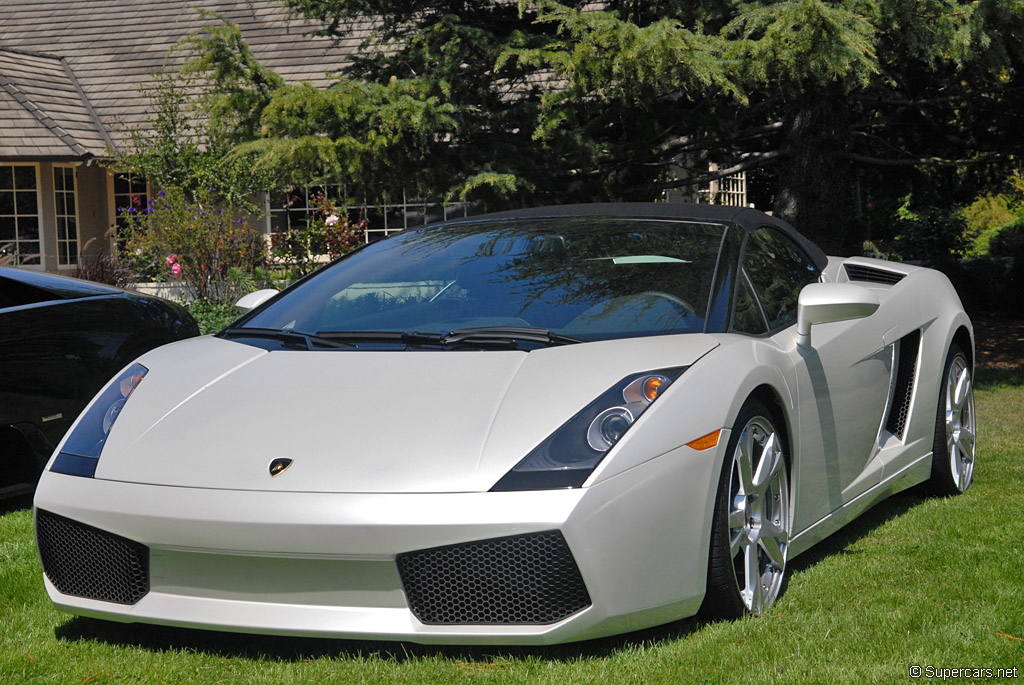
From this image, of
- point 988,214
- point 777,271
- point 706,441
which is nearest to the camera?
point 706,441

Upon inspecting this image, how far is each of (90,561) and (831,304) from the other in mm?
2366

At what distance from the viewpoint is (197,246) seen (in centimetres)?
1301

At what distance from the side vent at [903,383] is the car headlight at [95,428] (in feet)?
9.43

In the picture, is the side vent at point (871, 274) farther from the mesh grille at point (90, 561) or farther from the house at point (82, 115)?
the house at point (82, 115)

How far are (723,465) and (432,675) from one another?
973 millimetres

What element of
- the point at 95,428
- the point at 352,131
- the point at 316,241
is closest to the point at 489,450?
the point at 95,428

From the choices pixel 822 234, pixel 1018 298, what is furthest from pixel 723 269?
pixel 1018 298

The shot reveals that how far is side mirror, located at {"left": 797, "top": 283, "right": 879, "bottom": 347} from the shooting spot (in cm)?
380

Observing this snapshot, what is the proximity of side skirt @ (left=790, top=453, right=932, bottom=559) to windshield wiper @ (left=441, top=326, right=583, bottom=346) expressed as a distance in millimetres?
1007

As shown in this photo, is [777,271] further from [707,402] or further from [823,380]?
[707,402]

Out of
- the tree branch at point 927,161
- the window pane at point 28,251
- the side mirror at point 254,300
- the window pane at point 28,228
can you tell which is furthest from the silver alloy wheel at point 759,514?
the window pane at point 28,228

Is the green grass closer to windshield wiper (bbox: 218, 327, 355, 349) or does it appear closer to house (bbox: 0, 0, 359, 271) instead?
windshield wiper (bbox: 218, 327, 355, 349)

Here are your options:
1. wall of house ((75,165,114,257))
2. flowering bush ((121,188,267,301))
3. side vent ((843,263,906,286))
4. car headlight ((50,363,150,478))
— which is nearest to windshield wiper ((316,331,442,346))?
car headlight ((50,363,150,478))

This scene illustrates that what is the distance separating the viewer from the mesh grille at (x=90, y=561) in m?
3.19
